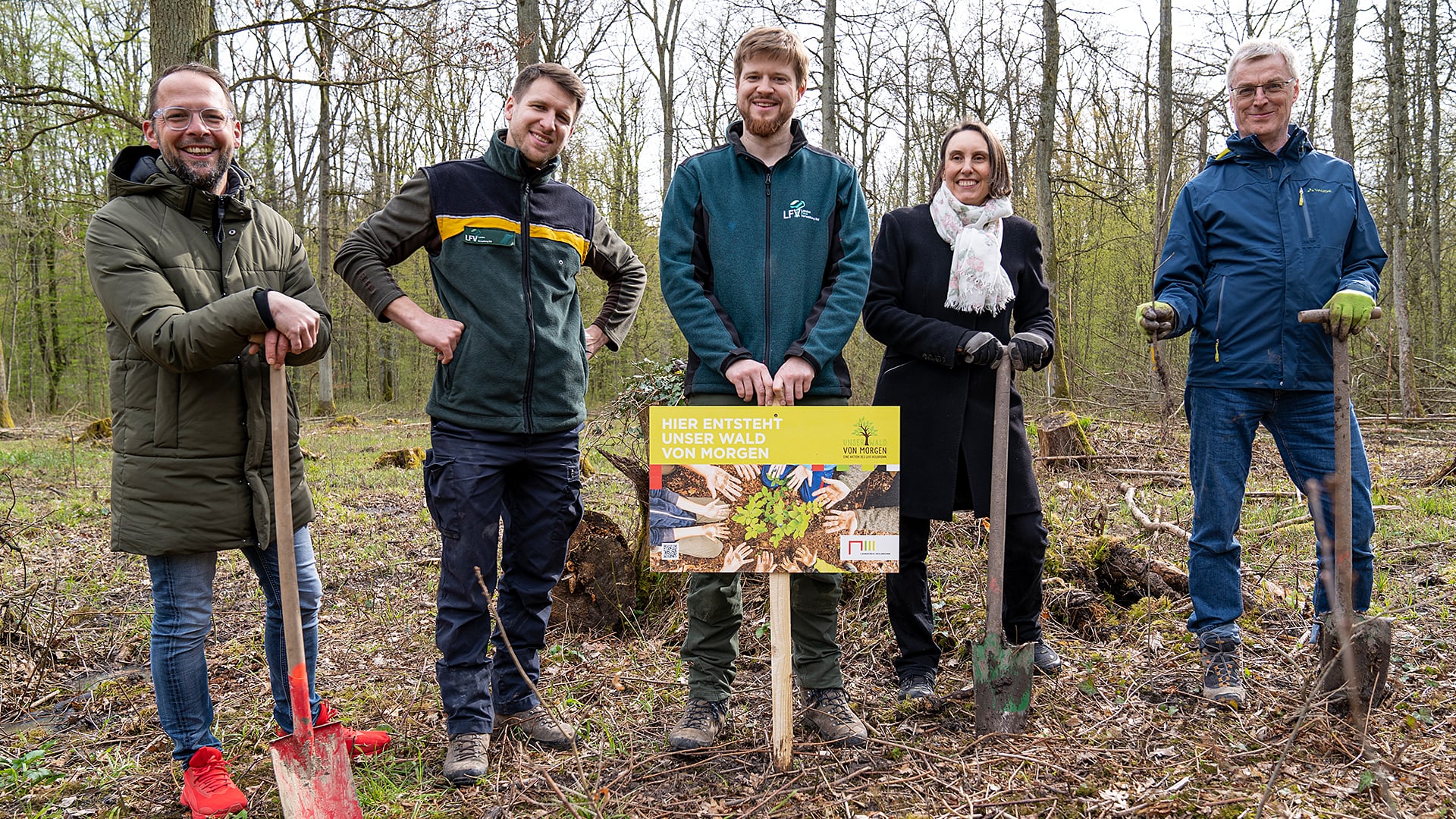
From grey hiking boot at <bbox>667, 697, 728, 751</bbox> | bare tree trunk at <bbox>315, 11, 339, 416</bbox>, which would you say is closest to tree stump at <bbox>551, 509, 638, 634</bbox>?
grey hiking boot at <bbox>667, 697, 728, 751</bbox>

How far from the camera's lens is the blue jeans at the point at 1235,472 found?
317 centimetres

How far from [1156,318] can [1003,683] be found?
4.66 feet

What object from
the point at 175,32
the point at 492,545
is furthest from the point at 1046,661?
the point at 175,32

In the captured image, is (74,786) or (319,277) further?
(319,277)

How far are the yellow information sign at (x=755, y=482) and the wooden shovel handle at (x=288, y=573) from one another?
41.4 inches

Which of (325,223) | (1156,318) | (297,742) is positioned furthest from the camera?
(325,223)

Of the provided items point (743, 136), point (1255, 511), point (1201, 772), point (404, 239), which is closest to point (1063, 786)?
point (1201, 772)

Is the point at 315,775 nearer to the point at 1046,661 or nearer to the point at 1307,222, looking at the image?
the point at 1046,661

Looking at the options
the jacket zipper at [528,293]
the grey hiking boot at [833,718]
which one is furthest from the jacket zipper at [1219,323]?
the jacket zipper at [528,293]

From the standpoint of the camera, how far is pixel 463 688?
9.32ft

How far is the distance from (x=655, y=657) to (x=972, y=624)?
148 cm

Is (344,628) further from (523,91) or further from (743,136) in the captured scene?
(743,136)

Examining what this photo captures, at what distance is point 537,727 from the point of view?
3020mm

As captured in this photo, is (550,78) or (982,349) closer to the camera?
(550,78)
